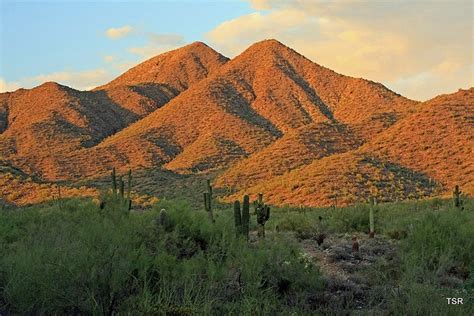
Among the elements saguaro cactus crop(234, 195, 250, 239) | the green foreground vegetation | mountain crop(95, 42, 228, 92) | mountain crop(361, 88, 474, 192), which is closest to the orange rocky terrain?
mountain crop(361, 88, 474, 192)

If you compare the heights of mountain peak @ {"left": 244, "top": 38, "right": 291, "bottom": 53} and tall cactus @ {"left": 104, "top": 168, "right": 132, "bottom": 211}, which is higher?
mountain peak @ {"left": 244, "top": 38, "right": 291, "bottom": 53}

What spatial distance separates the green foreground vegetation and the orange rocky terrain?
31.5 metres

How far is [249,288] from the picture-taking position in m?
8.14

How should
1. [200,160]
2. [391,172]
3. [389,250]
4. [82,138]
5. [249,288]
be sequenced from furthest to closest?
[82,138] → [200,160] → [391,172] → [389,250] → [249,288]

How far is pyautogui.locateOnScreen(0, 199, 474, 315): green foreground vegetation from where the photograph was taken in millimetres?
7129

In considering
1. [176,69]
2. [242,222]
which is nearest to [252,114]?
[176,69]

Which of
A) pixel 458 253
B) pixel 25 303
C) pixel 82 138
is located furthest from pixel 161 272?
pixel 82 138

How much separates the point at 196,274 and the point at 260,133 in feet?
203

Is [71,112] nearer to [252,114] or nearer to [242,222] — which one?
[252,114]

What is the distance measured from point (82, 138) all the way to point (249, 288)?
6784 centimetres

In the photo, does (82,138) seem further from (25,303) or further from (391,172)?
(25,303)

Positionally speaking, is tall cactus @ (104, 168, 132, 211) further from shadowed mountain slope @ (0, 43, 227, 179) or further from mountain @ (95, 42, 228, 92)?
mountain @ (95, 42, 228, 92)

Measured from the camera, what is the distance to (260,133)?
69812 mm

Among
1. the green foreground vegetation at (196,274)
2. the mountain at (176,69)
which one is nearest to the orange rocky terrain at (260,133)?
the mountain at (176,69)
